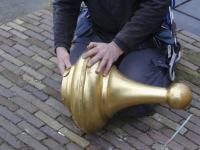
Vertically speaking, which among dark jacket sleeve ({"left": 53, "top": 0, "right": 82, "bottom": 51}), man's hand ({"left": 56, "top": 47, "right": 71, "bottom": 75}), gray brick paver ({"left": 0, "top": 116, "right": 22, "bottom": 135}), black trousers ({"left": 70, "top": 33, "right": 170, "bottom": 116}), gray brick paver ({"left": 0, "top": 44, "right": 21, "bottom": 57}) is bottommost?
gray brick paver ({"left": 0, "top": 116, "right": 22, "bottom": 135})

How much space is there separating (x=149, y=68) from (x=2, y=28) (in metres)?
2.12

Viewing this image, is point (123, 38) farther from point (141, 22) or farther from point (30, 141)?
point (30, 141)

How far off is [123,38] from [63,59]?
53 cm

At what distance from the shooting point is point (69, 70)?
8.30 feet

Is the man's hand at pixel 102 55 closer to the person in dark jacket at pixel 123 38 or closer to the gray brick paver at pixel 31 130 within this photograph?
the person in dark jacket at pixel 123 38


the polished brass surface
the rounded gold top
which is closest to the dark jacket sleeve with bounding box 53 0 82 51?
the polished brass surface

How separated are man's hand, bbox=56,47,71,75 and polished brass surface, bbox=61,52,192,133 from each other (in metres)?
0.19

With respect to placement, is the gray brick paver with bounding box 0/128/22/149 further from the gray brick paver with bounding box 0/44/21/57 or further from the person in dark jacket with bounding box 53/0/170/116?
the gray brick paver with bounding box 0/44/21/57

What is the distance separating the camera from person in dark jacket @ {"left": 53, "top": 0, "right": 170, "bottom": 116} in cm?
252

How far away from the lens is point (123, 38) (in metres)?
2.52

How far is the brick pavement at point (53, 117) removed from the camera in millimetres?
2566

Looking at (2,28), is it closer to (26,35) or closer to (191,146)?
(26,35)

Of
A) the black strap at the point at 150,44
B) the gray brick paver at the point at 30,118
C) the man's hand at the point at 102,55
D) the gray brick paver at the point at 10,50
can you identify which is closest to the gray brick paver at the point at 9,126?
the gray brick paver at the point at 30,118

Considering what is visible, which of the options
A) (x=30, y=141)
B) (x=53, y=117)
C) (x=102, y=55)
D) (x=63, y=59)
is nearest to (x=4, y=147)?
(x=30, y=141)
